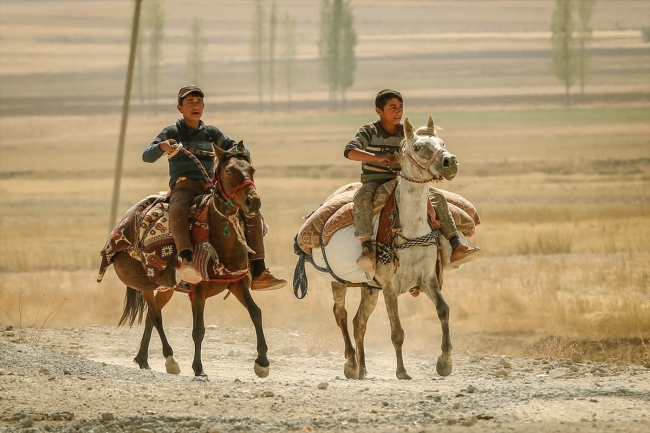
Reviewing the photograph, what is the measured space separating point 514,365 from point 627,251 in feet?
44.2

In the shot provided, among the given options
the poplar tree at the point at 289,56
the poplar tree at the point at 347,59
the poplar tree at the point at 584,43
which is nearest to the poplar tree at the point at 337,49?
the poplar tree at the point at 347,59

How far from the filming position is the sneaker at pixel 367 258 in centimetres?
1299

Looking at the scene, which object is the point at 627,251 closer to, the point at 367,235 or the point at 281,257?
the point at 281,257

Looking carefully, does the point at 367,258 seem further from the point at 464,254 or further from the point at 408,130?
the point at 408,130

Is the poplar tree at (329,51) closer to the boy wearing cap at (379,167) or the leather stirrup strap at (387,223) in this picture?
the boy wearing cap at (379,167)

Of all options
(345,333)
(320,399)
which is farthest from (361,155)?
(320,399)

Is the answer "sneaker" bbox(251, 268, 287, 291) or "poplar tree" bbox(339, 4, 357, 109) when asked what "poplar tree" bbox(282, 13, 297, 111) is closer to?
"poplar tree" bbox(339, 4, 357, 109)

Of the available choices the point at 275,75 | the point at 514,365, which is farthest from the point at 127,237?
the point at 275,75

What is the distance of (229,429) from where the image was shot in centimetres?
981

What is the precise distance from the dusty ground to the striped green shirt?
91.9 inches

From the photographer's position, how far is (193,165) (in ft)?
45.2

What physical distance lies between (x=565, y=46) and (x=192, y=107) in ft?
346

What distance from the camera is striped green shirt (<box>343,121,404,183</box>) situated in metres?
13.4

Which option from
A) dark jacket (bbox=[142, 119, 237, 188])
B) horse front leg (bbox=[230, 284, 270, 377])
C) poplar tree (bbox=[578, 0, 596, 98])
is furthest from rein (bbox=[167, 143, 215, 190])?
poplar tree (bbox=[578, 0, 596, 98])
